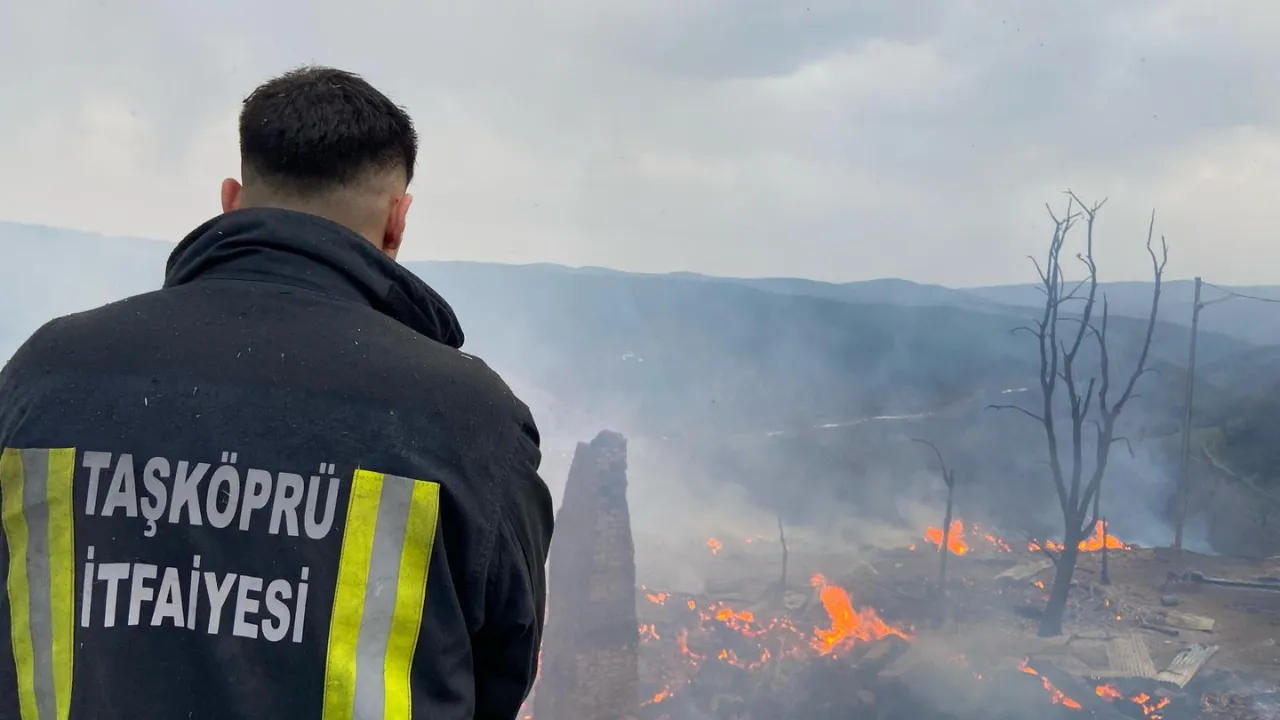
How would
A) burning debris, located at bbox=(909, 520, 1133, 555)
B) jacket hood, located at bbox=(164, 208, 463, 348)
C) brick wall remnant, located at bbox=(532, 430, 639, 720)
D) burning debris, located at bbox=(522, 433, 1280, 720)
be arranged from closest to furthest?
jacket hood, located at bbox=(164, 208, 463, 348) < burning debris, located at bbox=(522, 433, 1280, 720) < brick wall remnant, located at bbox=(532, 430, 639, 720) < burning debris, located at bbox=(909, 520, 1133, 555)

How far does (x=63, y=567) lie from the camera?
1.21 metres

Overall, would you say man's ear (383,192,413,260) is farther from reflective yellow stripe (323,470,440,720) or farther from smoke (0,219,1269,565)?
smoke (0,219,1269,565)

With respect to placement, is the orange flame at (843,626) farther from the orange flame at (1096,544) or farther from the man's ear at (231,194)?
the man's ear at (231,194)

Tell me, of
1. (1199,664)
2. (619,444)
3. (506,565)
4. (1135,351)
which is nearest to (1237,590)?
(1199,664)

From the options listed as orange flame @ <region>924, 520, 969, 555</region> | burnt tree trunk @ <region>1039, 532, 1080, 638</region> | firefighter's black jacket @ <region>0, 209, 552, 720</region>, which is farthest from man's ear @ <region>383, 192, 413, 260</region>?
orange flame @ <region>924, 520, 969, 555</region>

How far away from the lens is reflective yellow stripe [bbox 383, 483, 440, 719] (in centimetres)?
122

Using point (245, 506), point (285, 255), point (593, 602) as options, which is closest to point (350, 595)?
point (245, 506)

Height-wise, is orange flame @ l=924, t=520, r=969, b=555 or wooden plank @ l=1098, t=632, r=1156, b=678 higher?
orange flame @ l=924, t=520, r=969, b=555

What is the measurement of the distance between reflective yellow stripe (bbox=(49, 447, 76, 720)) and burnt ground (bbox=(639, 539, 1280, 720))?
11.8 meters

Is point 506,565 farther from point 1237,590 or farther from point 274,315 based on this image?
point 1237,590

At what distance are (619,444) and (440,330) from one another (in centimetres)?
1128

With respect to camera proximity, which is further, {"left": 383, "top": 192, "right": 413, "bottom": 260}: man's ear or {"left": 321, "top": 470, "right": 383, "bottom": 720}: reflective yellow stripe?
{"left": 383, "top": 192, "right": 413, "bottom": 260}: man's ear

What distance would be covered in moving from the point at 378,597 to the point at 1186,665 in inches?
529

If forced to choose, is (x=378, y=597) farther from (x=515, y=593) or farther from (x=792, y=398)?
(x=792, y=398)
